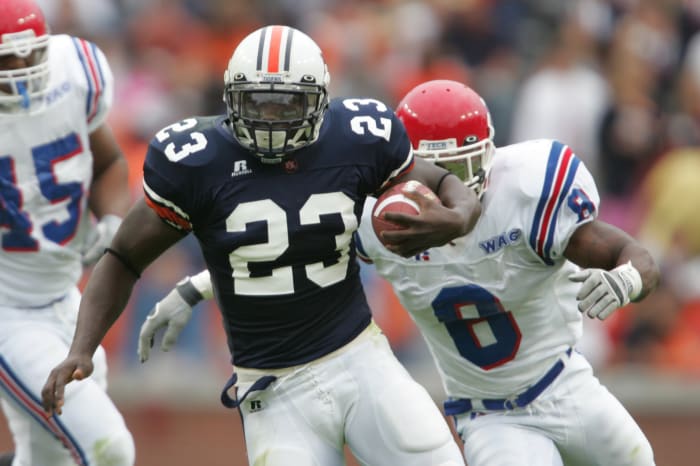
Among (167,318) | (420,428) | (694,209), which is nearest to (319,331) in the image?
A: (420,428)

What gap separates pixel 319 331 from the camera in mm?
4742

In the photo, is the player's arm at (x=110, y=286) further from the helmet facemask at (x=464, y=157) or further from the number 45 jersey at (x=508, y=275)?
the helmet facemask at (x=464, y=157)

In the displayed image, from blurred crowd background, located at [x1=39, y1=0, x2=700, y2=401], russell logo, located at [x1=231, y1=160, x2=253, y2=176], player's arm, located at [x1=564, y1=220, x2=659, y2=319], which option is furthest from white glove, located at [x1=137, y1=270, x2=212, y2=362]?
blurred crowd background, located at [x1=39, y1=0, x2=700, y2=401]

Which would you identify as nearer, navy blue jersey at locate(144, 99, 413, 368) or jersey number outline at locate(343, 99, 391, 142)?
navy blue jersey at locate(144, 99, 413, 368)

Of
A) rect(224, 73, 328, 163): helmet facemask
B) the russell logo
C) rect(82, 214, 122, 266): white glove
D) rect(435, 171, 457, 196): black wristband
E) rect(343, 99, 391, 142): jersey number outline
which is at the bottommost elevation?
rect(82, 214, 122, 266): white glove

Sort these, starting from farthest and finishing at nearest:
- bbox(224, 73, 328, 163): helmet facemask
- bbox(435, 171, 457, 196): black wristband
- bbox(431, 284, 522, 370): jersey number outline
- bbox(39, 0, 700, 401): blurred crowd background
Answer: bbox(39, 0, 700, 401): blurred crowd background → bbox(431, 284, 522, 370): jersey number outline → bbox(435, 171, 457, 196): black wristband → bbox(224, 73, 328, 163): helmet facemask

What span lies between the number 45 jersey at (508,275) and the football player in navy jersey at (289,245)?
1.40ft

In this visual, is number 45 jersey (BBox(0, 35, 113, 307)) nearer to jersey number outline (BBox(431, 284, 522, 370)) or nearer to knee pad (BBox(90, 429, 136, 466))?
knee pad (BBox(90, 429, 136, 466))

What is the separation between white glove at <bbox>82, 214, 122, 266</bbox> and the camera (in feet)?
19.0

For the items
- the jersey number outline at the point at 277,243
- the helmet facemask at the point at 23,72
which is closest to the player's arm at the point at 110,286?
the jersey number outline at the point at 277,243

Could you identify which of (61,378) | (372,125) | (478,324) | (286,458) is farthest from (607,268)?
(61,378)

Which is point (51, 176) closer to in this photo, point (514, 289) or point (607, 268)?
point (514, 289)

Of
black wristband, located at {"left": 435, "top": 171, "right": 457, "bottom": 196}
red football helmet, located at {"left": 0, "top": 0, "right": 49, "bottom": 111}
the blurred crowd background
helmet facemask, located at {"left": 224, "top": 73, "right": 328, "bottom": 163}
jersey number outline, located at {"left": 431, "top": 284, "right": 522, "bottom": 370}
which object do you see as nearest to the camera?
helmet facemask, located at {"left": 224, "top": 73, "right": 328, "bottom": 163}

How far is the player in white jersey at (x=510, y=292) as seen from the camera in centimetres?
508
